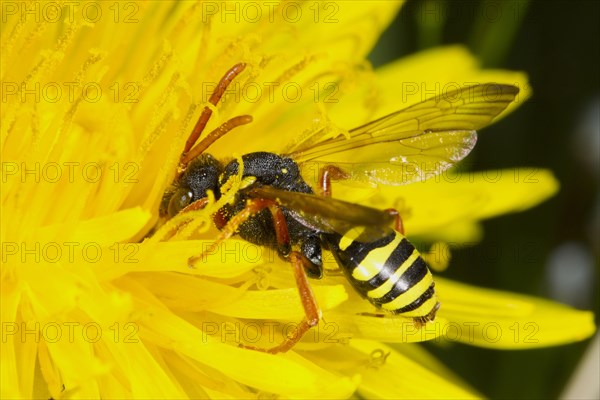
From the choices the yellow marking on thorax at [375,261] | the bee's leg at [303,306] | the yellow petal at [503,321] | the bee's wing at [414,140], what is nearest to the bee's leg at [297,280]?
the bee's leg at [303,306]

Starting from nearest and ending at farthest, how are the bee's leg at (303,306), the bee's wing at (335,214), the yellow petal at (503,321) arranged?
1. the bee's wing at (335,214)
2. the bee's leg at (303,306)
3. the yellow petal at (503,321)

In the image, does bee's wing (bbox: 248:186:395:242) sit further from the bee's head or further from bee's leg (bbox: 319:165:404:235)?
bee's leg (bbox: 319:165:404:235)

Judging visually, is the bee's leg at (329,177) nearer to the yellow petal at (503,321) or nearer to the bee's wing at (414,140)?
the bee's wing at (414,140)

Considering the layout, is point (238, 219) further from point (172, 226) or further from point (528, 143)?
point (528, 143)

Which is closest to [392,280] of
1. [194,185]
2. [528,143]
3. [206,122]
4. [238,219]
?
[238,219]

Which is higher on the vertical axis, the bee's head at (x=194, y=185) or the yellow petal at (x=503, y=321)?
the bee's head at (x=194, y=185)

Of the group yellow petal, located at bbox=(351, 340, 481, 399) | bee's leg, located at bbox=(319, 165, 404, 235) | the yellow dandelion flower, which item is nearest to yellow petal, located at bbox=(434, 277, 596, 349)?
the yellow dandelion flower

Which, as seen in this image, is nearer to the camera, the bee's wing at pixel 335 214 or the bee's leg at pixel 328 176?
the bee's wing at pixel 335 214
